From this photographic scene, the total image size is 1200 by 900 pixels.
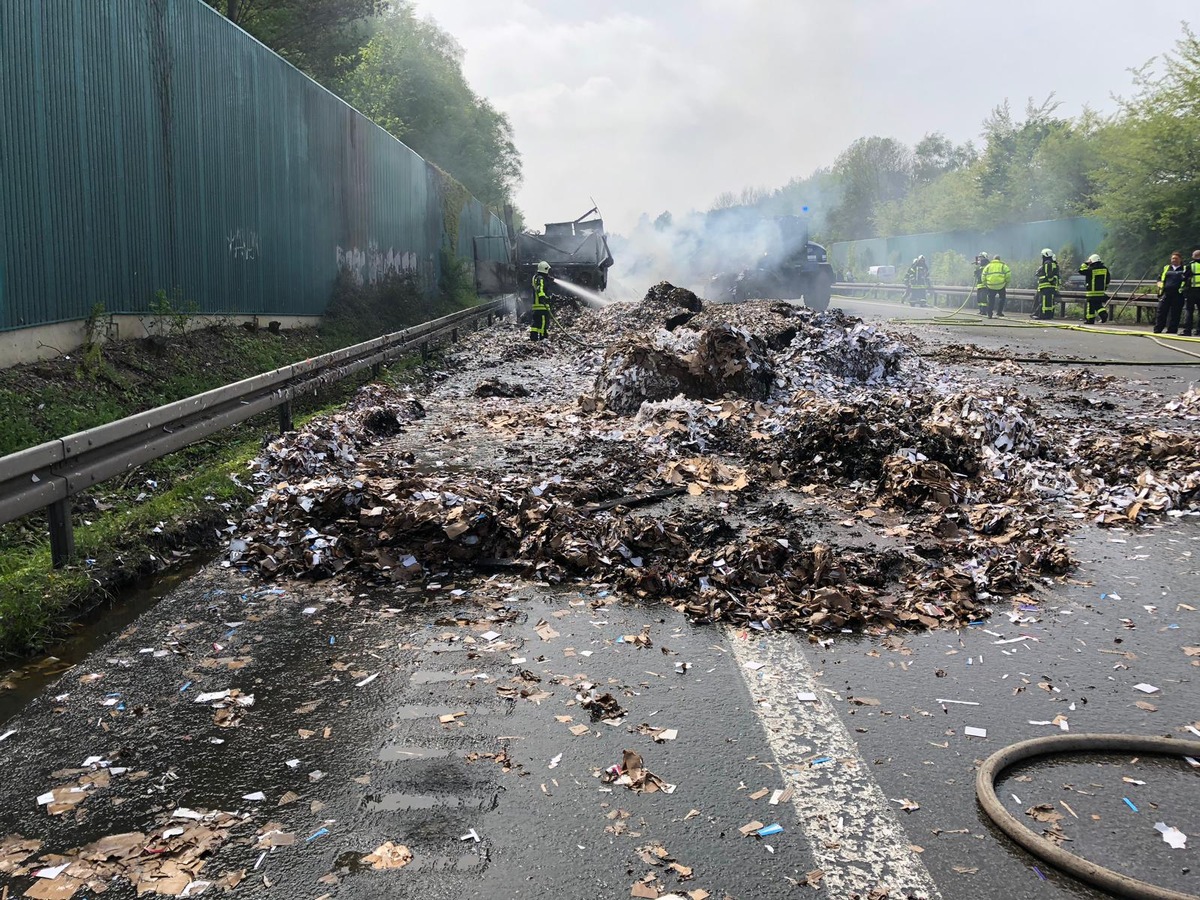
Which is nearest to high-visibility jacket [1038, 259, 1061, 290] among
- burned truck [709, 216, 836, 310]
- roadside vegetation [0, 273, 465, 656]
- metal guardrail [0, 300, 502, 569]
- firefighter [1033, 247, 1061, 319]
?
firefighter [1033, 247, 1061, 319]

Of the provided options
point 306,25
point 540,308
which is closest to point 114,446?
point 540,308

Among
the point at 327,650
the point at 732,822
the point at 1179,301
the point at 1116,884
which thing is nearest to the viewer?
the point at 1116,884

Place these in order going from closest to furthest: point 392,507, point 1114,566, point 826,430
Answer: point 1114,566
point 392,507
point 826,430

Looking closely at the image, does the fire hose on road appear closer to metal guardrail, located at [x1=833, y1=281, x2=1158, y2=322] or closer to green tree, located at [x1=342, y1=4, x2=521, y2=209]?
metal guardrail, located at [x1=833, y1=281, x2=1158, y2=322]

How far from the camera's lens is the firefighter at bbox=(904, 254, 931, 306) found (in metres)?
43.4

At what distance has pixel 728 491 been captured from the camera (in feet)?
24.2

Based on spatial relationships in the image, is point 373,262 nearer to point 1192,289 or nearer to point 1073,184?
point 1192,289

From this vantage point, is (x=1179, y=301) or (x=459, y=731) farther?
(x=1179, y=301)

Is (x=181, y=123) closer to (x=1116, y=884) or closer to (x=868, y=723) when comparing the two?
(x=868, y=723)

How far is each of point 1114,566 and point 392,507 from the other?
14.4ft

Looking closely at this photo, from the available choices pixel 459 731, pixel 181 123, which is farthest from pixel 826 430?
pixel 181 123

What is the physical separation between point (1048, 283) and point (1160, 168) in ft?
19.4

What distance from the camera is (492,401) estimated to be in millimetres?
12656

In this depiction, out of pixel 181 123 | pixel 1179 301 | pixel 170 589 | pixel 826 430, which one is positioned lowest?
pixel 170 589
